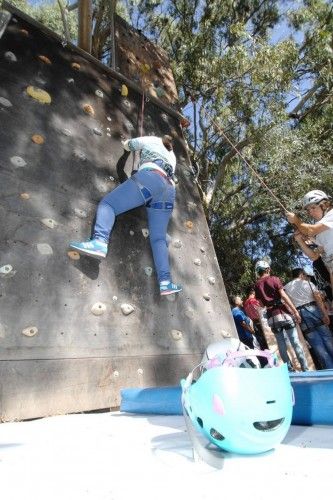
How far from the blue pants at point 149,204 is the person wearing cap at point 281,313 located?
5.51 feet

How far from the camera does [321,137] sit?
9125 mm

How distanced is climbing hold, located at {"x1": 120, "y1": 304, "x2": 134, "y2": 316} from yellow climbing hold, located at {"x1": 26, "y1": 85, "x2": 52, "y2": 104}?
201cm

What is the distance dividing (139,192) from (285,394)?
2327mm

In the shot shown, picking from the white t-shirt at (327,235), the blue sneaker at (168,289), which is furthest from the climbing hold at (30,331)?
the white t-shirt at (327,235)

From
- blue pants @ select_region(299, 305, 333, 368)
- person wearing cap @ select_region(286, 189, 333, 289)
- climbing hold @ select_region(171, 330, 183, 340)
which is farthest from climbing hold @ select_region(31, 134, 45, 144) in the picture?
blue pants @ select_region(299, 305, 333, 368)

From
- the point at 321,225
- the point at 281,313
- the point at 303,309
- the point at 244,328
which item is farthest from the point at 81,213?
the point at 244,328

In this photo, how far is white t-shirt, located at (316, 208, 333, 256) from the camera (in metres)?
3.07

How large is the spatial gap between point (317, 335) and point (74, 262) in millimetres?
2853

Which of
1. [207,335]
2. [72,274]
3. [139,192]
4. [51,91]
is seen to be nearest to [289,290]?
[207,335]

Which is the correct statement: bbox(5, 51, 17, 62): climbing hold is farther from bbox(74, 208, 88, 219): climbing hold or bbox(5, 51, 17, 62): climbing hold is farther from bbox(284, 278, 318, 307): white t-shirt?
bbox(284, 278, 318, 307): white t-shirt

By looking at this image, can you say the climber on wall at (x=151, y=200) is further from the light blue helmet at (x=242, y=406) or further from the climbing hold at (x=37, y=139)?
the light blue helmet at (x=242, y=406)

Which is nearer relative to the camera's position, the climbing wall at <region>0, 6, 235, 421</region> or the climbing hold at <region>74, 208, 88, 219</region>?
the climbing wall at <region>0, 6, 235, 421</region>

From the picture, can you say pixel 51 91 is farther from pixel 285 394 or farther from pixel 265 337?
pixel 265 337

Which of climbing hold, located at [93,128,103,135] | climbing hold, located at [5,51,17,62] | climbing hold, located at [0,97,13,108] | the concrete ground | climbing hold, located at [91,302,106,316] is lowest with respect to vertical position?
the concrete ground
